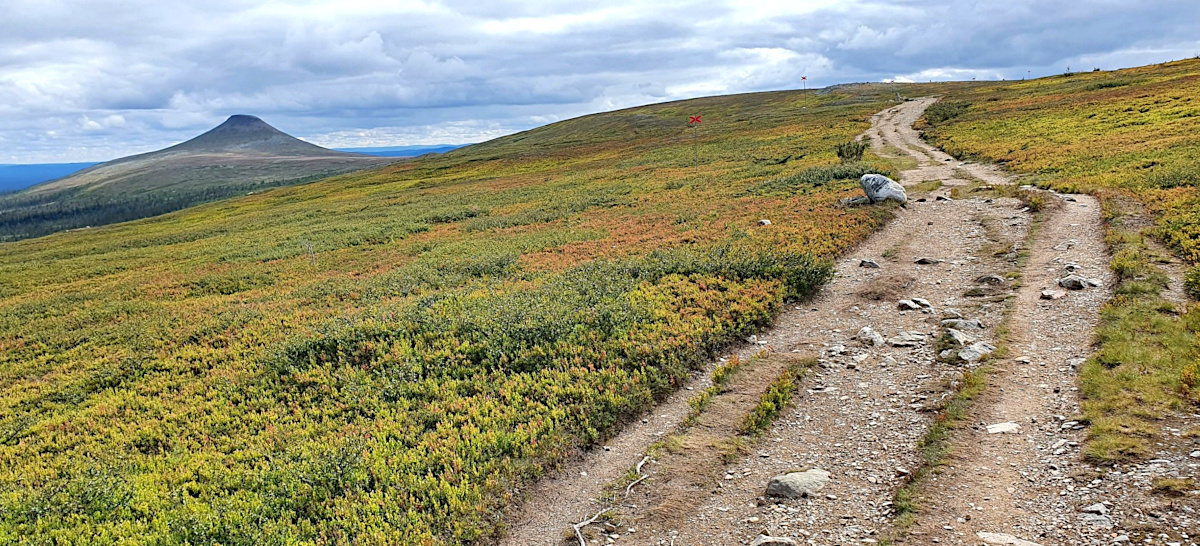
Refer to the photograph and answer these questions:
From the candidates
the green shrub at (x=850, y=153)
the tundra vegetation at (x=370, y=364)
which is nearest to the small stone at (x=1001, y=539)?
the tundra vegetation at (x=370, y=364)

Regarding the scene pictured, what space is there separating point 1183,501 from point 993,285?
9820 millimetres

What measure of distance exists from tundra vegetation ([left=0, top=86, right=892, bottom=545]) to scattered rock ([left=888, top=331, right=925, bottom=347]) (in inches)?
132

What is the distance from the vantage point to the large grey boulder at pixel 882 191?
88.2 ft

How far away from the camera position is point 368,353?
16.1 m

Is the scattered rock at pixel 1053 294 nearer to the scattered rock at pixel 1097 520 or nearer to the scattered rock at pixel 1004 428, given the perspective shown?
the scattered rock at pixel 1004 428

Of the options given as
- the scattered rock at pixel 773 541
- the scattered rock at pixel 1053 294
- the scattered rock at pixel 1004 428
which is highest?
the scattered rock at pixel 1053 294

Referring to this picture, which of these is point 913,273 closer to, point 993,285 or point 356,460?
point 993,285

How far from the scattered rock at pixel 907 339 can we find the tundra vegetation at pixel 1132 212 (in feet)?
9.37

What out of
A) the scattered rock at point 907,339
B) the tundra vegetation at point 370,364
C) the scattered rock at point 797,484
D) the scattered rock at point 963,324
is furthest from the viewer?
the scattered rock at point 963,324

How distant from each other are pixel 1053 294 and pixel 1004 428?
6949 mm

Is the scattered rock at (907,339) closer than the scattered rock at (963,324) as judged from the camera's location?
Yes

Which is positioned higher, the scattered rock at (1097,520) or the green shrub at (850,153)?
the green shrub at (850,153)

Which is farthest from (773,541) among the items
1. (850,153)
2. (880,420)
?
(850,153)

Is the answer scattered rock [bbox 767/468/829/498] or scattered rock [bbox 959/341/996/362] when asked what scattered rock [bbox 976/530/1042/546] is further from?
scattered rock [bbox 959/341/996/362]
